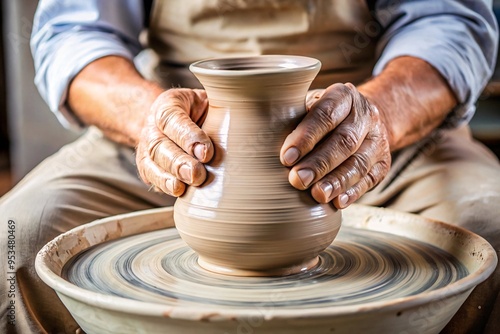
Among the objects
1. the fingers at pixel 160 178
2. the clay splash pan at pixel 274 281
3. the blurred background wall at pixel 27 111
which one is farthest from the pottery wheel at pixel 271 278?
the blurred background wall at pixel 27 111

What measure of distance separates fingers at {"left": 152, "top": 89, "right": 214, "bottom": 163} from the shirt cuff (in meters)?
0.47

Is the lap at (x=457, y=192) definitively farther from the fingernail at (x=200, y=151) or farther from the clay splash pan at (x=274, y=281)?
the fingernail at (x=200, y=151)

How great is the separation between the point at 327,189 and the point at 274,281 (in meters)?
0.14

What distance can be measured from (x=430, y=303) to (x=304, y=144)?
256mm

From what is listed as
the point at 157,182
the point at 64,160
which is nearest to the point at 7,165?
the point at 64,160

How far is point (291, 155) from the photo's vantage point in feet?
3.03

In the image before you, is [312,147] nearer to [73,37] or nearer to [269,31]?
[269,31]

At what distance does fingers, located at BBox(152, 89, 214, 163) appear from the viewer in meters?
0.96

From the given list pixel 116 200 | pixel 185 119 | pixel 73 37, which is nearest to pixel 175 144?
pixel 185 119

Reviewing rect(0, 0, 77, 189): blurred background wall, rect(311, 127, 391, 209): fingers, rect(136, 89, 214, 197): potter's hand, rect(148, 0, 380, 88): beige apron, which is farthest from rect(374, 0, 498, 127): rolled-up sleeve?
rect(0, 0, 77, 189): blurred background wall

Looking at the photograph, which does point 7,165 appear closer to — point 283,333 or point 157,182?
point 157,182

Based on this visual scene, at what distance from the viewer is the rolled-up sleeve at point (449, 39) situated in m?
1.47

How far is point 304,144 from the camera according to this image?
93 cm

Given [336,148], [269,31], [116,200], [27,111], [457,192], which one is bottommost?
[27,111]
